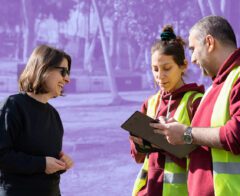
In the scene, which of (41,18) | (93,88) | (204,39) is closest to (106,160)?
(93,88)

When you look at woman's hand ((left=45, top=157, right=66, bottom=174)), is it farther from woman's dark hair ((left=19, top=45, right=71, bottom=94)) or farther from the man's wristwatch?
the man's wristwatch

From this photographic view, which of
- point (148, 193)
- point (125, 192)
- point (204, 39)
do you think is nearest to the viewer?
point (204, 39)

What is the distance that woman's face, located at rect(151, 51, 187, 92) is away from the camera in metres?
2.24

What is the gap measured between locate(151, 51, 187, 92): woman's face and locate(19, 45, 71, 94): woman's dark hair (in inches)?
16.7

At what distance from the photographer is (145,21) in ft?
12.6

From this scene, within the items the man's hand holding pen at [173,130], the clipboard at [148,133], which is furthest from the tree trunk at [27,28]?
the man's hand holding pen at [173,130]

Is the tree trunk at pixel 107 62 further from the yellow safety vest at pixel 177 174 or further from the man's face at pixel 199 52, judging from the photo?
the man's face at pixel 199 52

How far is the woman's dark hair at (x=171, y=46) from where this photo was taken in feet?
7.43

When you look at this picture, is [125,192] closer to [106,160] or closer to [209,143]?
[106,160]

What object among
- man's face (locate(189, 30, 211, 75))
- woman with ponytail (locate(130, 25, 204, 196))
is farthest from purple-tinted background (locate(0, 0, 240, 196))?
man's face (locate(189, 30, 211, 75))

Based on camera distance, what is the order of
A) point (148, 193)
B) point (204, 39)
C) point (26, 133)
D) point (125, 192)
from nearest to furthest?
point (204, 39), point (26, 133), point (148, 193), point (125, 192)

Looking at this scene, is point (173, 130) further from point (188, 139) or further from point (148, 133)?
point (148, 133)

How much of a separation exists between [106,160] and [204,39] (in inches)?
81.0

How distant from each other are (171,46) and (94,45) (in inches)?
64.6
